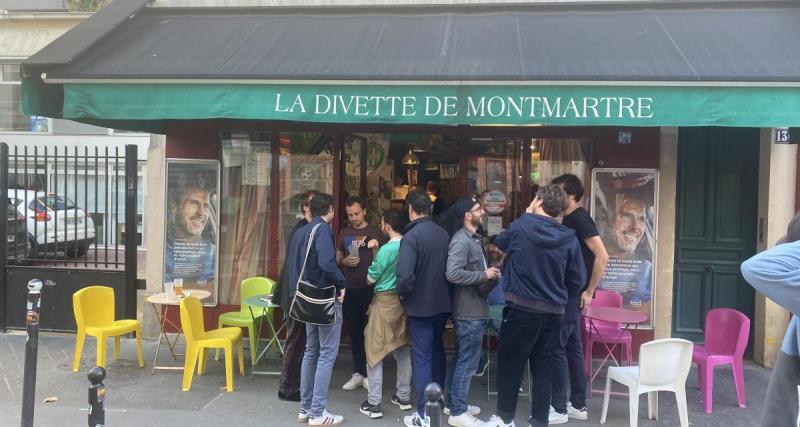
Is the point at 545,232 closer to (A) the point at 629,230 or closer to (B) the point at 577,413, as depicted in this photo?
(B) the point at 577,413

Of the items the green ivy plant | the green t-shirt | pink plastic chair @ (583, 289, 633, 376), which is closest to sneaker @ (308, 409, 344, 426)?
the green t-shirt

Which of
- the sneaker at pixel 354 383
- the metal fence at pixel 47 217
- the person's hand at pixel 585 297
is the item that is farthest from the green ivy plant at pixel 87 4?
the person's hand at pixel 585 297

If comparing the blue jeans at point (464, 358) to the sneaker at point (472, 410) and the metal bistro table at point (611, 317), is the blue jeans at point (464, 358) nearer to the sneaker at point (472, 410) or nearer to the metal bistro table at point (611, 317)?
the sneaker at point (472, 410)

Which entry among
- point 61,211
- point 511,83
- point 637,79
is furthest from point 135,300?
point 637,79

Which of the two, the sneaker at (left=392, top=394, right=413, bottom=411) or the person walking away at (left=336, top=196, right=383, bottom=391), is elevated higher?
the person walking away at (left=336, top=196, right=383, bottom=391)

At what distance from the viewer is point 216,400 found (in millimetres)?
4887

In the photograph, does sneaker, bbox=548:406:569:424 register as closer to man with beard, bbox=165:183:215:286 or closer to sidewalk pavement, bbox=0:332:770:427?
sidewalk pavement, bbox=0:332:770:427

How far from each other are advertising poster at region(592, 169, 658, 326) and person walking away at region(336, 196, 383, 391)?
2.45 m

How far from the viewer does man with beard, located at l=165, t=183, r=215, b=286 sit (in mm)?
6594

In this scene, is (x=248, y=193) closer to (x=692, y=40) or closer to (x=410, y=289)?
(x=410, y=289)

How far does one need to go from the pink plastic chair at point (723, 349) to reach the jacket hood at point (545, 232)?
193 cm

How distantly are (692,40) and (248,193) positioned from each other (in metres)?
4.77

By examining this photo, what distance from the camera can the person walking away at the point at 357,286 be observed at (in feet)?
17.2

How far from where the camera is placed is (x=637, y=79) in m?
4.36
